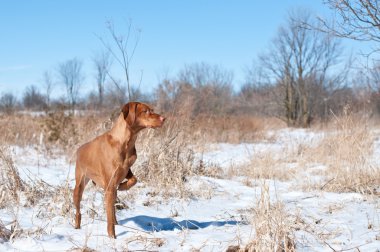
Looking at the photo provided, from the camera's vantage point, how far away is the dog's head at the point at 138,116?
3934 millimetres

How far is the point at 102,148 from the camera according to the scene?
4012 mm

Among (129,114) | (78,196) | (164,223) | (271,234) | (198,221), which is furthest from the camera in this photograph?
(198,221)

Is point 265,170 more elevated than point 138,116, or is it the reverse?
point 138,116

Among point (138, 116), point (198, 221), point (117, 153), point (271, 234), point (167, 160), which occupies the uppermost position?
point (138, 116)

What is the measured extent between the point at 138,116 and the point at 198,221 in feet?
5.13

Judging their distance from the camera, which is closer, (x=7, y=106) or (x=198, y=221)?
(x=198, y=221)

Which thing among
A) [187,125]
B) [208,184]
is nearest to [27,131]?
[187,125]

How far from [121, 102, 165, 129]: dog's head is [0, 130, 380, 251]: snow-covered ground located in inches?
36.8

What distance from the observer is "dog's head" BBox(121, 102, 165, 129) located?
12.9 feet

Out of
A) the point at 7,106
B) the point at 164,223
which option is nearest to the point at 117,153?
the point at 164,223

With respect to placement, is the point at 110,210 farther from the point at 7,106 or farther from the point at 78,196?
the point at 7,106

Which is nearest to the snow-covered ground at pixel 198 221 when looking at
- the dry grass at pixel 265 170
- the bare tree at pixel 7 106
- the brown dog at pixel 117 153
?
the dry grass at pixel 265 170

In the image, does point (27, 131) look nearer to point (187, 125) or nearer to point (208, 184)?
point (187, 125)

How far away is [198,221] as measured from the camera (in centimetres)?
482
